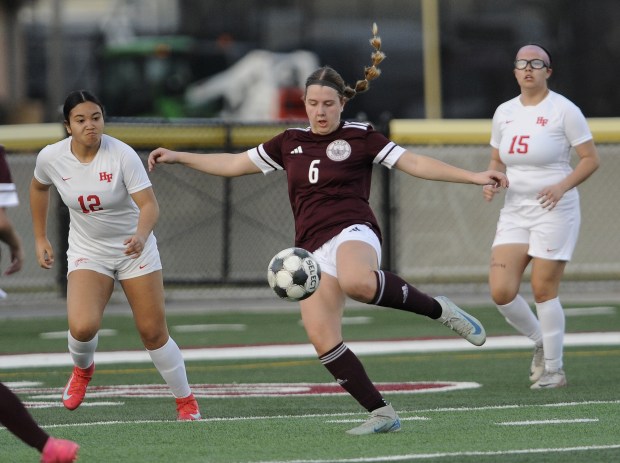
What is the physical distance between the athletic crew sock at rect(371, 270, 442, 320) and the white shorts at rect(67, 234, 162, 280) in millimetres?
1528

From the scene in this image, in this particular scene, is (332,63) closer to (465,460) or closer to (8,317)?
(8,317)

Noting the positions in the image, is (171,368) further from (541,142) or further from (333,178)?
(541,142)

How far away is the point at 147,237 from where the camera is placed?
881 centimetres

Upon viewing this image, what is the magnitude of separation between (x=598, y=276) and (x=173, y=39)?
2097 cm

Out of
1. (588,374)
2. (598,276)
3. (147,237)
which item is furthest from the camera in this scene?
(598,276)

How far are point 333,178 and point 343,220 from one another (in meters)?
0.22

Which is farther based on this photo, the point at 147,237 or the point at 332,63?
the point at 332,63

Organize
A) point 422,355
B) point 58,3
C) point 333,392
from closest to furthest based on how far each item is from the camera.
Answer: point 333,392
point 422,355
point 58,3

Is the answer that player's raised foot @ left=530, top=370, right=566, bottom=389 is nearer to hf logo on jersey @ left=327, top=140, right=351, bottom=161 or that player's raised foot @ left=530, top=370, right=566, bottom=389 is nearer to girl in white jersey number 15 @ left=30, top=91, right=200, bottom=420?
girl in white jersey number 15 @ left=30, top=91, right=200, bottom=420

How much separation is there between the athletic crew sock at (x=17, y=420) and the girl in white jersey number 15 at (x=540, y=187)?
447cm

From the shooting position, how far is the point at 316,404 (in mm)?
9859

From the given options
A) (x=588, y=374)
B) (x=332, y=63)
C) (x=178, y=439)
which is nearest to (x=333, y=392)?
(x=588, y=374)

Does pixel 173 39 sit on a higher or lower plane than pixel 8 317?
higher

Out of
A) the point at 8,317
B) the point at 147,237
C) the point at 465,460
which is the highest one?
the point at 147,237
